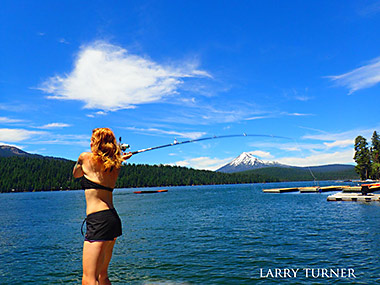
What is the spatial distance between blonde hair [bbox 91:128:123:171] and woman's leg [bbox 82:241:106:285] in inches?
44.2

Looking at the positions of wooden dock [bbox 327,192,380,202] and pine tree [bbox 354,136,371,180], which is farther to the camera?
pine tree [bbox 354,136,371,180]

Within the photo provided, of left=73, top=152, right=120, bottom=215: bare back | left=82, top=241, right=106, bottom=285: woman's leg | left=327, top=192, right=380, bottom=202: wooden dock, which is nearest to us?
left=82, top=241, right=106, bottom=285: woman's leg

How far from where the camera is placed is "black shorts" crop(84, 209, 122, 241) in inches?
168

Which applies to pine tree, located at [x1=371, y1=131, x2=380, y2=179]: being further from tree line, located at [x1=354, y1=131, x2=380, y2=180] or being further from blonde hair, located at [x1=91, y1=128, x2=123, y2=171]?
blonde hair, located at [x1=91, y1=128, x2=123, y2=171]

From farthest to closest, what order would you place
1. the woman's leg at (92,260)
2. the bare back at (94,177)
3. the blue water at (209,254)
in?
the blue water at (209,254)
the bare back at (94,177)
the woman's leg at (92,260)

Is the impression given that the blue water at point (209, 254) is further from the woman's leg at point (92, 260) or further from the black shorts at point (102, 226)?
the black shorts at point (102, 226)

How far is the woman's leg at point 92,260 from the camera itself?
13.9 ft

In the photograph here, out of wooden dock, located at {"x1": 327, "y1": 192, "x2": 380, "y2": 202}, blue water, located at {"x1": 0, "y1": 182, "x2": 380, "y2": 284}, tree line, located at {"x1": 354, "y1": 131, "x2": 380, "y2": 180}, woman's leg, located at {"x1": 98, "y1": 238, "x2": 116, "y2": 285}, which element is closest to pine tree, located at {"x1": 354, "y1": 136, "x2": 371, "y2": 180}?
tree line, located at {"x1": 354, "y1": 131, "x2": 380, "y2": 180}

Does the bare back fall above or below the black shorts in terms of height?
above

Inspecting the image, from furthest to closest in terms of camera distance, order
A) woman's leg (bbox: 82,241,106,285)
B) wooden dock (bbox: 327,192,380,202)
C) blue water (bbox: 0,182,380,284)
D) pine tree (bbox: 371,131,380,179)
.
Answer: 1. pine tree (bbox: 371,131,380,179)
2. wooden dock (bbox: 327,192,380,202)
3. blue water (bbox: 0,182,380,284)
4. woman's leg (bbox: 82,241,106,285)

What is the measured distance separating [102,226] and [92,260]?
0.50 m

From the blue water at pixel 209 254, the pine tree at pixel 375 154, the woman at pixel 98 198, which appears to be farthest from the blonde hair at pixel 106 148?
the pine tree at pixel 375 154

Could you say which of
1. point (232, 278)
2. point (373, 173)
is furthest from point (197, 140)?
point (373, 173)

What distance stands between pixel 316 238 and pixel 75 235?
19268mm
